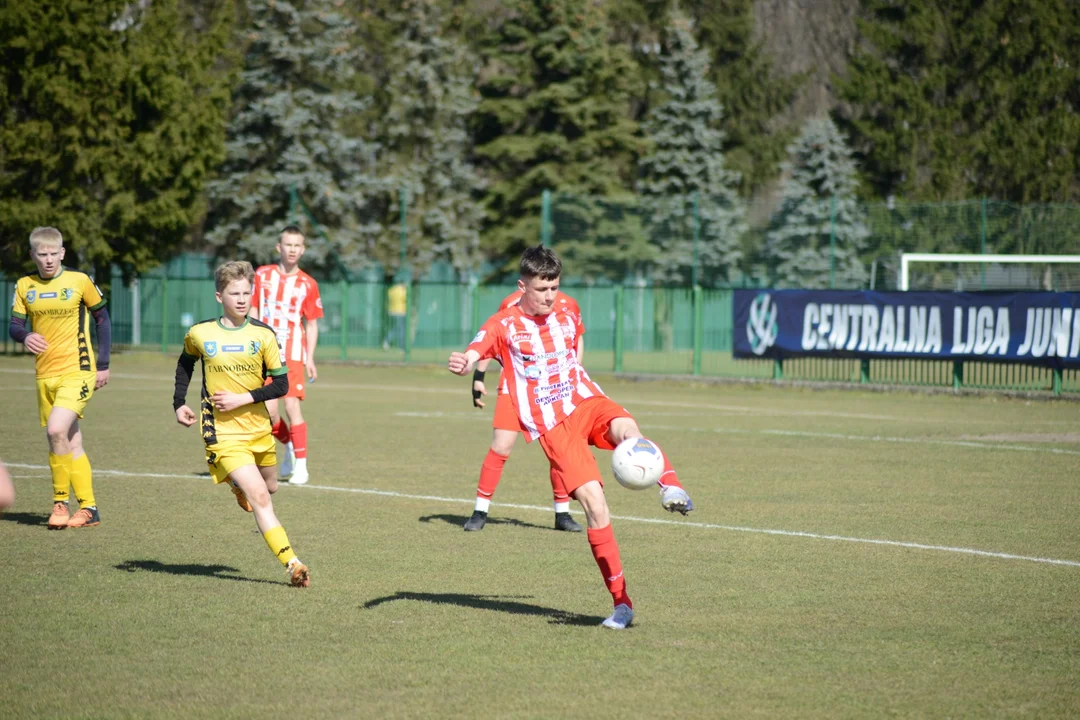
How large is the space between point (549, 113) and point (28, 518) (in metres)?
53.1

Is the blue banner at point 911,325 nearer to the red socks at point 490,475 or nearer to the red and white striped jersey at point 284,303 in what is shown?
the red and white striped jersey at point 284,303

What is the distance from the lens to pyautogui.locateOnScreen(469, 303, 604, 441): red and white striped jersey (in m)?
7.41

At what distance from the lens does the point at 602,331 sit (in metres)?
39.4

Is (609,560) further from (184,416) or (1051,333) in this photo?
(1051,333)

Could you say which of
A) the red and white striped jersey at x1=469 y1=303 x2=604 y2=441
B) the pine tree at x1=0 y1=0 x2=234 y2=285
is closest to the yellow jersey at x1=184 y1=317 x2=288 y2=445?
the red and white striped jersey at x1=469 y1=303 x2=604 y2=441

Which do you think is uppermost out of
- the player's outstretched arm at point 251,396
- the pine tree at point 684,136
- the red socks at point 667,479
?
the pine tree at point 684,136

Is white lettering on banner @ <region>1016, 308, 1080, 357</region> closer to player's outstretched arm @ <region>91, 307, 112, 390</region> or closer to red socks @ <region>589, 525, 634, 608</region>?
player's outstretched arm @ <region>91, 307, 112, 390</region>

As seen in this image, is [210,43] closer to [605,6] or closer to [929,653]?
[605,6]

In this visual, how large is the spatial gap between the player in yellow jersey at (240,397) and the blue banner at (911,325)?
19520 millimetres

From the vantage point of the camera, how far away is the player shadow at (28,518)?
10211 mm

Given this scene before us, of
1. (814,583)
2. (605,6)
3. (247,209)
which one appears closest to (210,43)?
(247,209)

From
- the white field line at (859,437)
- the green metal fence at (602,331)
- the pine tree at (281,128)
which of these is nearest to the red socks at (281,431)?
the white field line at (859,437)

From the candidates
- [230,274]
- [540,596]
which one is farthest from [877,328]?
[230,274]

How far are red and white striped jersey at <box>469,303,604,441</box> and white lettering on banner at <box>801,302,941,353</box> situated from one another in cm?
1948
